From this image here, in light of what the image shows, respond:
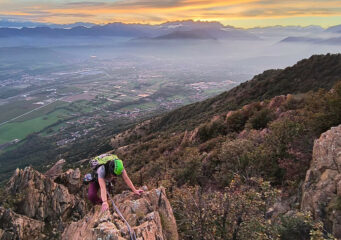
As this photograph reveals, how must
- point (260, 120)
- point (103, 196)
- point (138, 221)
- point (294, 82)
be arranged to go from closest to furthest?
point (103, 196)
point (138, 221)
point (260, 120)
point (294, 82)

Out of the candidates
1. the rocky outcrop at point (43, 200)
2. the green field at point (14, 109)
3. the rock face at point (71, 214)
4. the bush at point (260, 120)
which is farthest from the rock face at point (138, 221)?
the green field at point (14, 109)

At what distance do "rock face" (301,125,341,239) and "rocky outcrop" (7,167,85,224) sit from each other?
15423 mm

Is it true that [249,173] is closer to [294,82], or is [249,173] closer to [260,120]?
[260,120]

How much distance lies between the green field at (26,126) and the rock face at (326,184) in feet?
478

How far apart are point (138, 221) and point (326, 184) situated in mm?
6779

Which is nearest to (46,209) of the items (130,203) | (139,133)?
(130,203)

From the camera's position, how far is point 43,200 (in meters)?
17.6

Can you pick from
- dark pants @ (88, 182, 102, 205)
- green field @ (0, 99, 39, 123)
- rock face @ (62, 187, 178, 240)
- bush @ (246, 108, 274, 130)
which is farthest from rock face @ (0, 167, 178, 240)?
green field @ (0, 99, 39, 123)

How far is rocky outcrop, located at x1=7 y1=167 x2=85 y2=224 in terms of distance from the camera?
55.0ft

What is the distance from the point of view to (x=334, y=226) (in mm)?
7121

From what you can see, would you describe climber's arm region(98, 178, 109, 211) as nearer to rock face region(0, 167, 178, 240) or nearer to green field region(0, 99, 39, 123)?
rock face region(0, 167, 178, 240)

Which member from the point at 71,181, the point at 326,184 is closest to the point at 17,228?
the point at 71,181

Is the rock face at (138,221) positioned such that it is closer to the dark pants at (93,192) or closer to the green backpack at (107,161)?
the dark pants at (93,192)

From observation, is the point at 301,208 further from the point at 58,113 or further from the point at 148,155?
the point at 58,113
